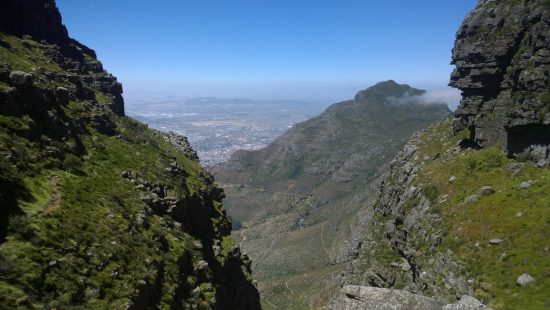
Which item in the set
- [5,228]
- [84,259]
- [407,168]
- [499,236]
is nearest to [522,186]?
[499,236]

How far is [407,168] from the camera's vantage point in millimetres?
61812

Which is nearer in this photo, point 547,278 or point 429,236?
point 547,278

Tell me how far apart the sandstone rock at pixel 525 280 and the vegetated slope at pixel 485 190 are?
73 millimetres

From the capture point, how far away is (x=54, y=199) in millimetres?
23406

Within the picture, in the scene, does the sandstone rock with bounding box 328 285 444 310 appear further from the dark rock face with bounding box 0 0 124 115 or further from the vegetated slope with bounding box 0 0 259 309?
the dark rock face with bounding box 0 0 124 115

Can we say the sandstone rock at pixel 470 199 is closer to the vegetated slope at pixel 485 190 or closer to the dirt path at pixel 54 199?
the vegetated slope at pixel 485 190

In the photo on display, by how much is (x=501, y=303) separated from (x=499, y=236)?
7.96m

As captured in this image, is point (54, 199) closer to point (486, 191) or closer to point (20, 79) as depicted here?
point (20, 79)

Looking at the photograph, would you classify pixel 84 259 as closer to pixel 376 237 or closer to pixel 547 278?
pixel 547 278

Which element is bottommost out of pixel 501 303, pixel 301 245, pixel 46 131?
pixel 301 245

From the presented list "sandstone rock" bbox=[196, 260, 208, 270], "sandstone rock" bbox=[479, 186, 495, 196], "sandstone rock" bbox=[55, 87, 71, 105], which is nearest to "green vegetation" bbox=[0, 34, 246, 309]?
"sandstone rock" bbox=[196, 260, 208, 270]

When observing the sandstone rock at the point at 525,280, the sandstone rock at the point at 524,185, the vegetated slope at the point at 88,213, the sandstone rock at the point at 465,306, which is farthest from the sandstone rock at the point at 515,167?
the sandstone rock at the point at 465,306

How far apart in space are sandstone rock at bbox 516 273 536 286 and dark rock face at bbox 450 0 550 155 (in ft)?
56.2

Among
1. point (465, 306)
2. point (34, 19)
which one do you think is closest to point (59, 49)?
point (34, 19)
